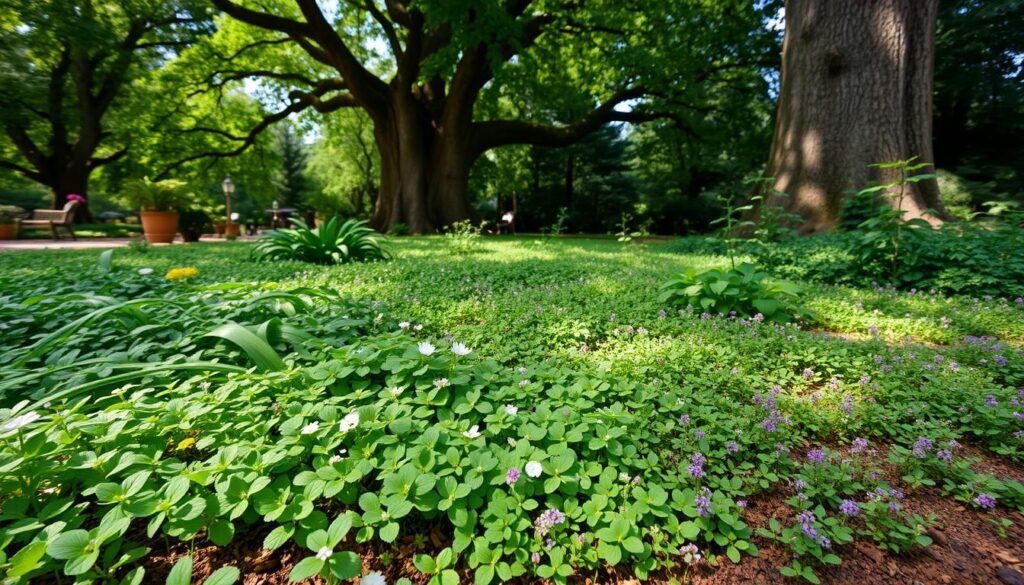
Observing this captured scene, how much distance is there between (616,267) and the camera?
4.81m

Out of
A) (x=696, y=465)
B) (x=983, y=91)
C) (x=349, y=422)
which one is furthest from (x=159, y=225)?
(x=983, y=91)

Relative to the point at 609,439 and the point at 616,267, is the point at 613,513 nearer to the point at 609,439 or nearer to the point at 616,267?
the point at 609,439

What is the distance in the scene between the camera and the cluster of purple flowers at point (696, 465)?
1295mm

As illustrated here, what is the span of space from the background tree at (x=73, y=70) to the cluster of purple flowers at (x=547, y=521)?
19.0 m

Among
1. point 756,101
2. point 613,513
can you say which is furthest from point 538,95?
point 613,513

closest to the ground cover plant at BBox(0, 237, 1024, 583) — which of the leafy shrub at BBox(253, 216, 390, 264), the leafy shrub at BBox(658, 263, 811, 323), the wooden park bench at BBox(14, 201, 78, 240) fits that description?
the leafy shrub at BBox(658, 263, 811, 323)

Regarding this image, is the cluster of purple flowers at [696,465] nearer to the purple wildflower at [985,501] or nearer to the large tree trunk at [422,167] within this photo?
the purple wildflower at [985,501]

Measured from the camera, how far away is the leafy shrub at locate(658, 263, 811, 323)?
9.62ft

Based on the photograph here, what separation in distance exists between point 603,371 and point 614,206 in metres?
21.8

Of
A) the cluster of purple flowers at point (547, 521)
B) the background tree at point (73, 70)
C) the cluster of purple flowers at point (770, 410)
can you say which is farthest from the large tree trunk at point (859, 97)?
the background tree at point (73, 70)

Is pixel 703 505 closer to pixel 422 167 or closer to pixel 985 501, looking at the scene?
pixel 985 501

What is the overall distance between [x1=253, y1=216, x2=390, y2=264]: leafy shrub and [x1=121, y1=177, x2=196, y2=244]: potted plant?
246 inches

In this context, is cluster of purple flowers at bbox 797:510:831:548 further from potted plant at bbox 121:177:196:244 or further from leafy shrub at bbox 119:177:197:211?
leafy shrub at bbox 119:177:197:211

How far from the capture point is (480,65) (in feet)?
39.9
